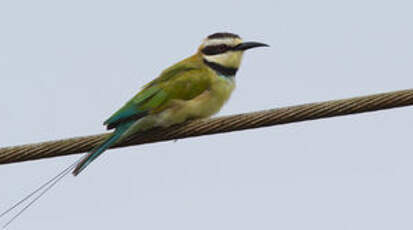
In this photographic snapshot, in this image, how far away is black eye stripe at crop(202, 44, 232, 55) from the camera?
594 centimetres

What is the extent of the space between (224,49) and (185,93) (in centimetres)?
81

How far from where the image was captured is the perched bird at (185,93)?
4902 mm

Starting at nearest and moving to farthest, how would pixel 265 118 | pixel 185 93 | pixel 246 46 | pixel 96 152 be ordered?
pixel 265 118 → pixel 96 152 → pixel 185 93 → pixel 246 46

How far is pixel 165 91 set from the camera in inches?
208

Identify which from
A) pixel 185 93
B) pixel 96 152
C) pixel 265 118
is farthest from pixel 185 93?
pixel 265 118

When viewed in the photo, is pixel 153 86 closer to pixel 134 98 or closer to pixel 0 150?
pixel 134 98

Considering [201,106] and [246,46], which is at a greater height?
[246,46]

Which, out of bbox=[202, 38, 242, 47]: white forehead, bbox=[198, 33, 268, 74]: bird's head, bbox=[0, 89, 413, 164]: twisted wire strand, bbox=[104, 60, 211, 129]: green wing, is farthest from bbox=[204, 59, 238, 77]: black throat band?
bbox=[0, 89, 413, 164]: twisted wire strand

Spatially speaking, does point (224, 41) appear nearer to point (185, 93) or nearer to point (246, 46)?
point (246, 46)

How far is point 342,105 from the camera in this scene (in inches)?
151

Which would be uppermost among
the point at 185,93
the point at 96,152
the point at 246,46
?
the point at 246,46

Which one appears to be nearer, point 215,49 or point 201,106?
point 201,106

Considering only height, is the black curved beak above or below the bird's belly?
above

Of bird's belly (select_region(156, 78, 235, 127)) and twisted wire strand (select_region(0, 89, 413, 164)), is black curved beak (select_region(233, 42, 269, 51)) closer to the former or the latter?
bird's belly (select_region(156, 78, 235, 127))
